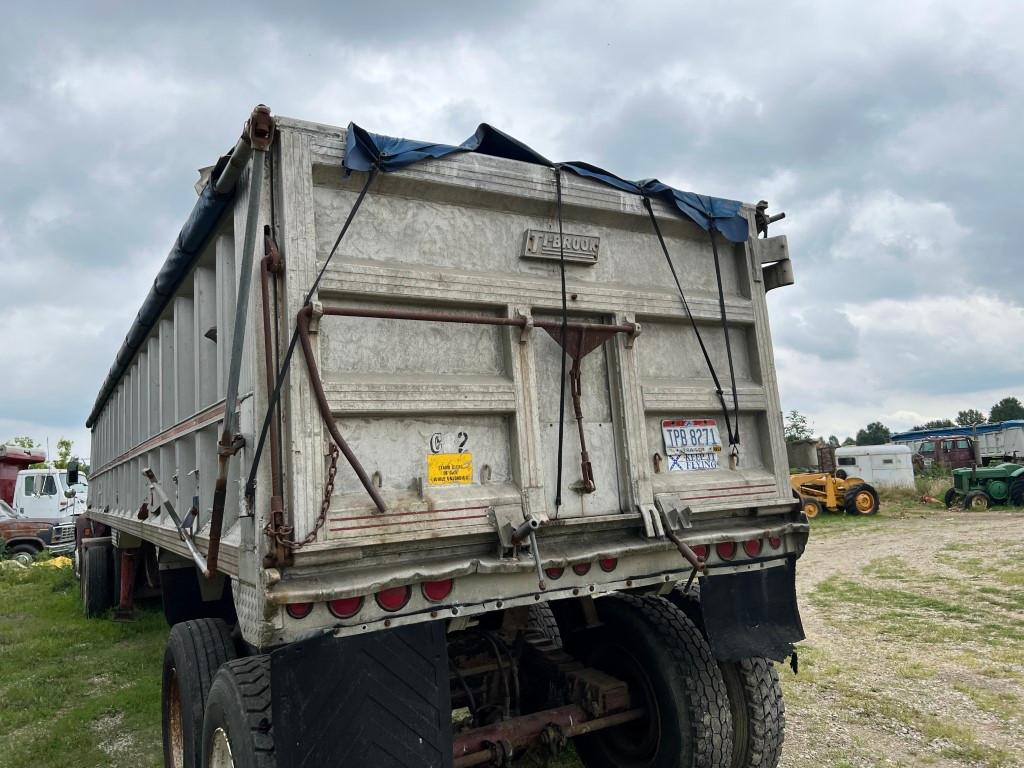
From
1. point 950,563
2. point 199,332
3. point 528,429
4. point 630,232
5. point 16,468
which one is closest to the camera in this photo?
point 528,429

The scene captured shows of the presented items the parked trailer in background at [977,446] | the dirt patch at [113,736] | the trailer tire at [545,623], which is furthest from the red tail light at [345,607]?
the parked trailer in background at [977,446]

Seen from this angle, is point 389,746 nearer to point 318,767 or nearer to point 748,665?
point 318,767

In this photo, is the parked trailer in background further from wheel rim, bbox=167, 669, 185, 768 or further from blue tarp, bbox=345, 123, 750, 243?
wheel rim, bbox=167, 669, 185, 768

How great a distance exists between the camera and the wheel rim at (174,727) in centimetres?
383

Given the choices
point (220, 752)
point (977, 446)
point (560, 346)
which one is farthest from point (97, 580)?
point (977, 446)

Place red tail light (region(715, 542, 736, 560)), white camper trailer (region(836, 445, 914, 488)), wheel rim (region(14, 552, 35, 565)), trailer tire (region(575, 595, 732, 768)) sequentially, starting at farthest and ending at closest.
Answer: white camper trailer (region(836, 445, 914, 488))
wheel rim (region(14, 552, 35, 565))
trailer tire (region(575, 595, 732, 768))
red tail light (region(715, 542, 736, 560))

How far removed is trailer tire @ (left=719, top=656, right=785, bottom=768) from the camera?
377 cm

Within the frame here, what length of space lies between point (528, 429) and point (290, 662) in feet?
4.24

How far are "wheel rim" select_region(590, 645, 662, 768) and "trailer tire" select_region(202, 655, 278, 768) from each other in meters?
1.95

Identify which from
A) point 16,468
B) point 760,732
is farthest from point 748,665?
point 16,468

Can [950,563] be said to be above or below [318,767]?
below

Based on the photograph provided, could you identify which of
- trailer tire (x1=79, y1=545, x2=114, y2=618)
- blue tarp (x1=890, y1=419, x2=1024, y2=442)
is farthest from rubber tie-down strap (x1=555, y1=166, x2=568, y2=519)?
blue tarp (x1=890, y1=419, x2=1024, y2=442)

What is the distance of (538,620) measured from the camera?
199 inches

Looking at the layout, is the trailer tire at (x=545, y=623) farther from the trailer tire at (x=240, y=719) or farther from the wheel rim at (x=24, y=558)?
the wheel rim at (x=24, y=558)
